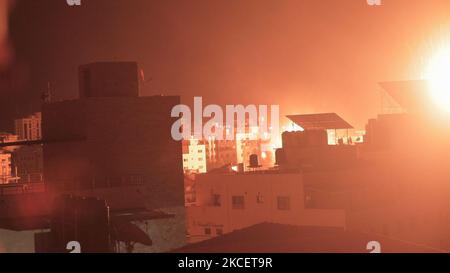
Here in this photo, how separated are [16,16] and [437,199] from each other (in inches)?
474

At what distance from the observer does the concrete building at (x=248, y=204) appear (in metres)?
20.0

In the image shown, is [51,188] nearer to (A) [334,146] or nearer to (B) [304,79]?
(A) [334,146]

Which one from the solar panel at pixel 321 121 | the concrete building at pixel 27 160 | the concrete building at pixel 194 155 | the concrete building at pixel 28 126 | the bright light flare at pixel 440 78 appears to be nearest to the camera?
the concrete building at pixel 27 160

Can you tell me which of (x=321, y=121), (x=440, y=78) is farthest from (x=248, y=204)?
(x=440, y=78)

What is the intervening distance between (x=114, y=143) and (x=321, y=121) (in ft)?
37.0

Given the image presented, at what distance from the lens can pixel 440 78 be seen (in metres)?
26.5

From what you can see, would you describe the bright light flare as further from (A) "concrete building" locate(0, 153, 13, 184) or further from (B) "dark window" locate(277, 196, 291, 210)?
(A) "concrete building" locate(0, 153, 13, 184)

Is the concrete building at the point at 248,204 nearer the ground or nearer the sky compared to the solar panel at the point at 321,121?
nearer the ground

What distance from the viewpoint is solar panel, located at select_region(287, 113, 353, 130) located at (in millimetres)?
24203

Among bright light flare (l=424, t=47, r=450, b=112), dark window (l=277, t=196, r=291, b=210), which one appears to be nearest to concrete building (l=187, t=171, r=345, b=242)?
dark window (l=277, t=196, r=291, b=210)

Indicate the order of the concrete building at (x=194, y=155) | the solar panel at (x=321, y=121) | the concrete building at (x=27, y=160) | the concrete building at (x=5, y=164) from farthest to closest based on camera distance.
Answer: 1. the concrete building at (x=194, y=155)
2. the solar panel at (x=321, y=121)
3. the concrete building at (x=5, y=164)
4. the concrete building at (x=27, y=160)

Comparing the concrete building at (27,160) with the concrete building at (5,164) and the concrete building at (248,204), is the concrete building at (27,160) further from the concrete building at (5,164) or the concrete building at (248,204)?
the concrete building at (248,204)

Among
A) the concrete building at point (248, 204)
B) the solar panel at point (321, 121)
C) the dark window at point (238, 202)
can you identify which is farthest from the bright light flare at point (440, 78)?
the dark window at point (238, 202)

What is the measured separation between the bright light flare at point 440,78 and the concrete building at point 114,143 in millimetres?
12245
